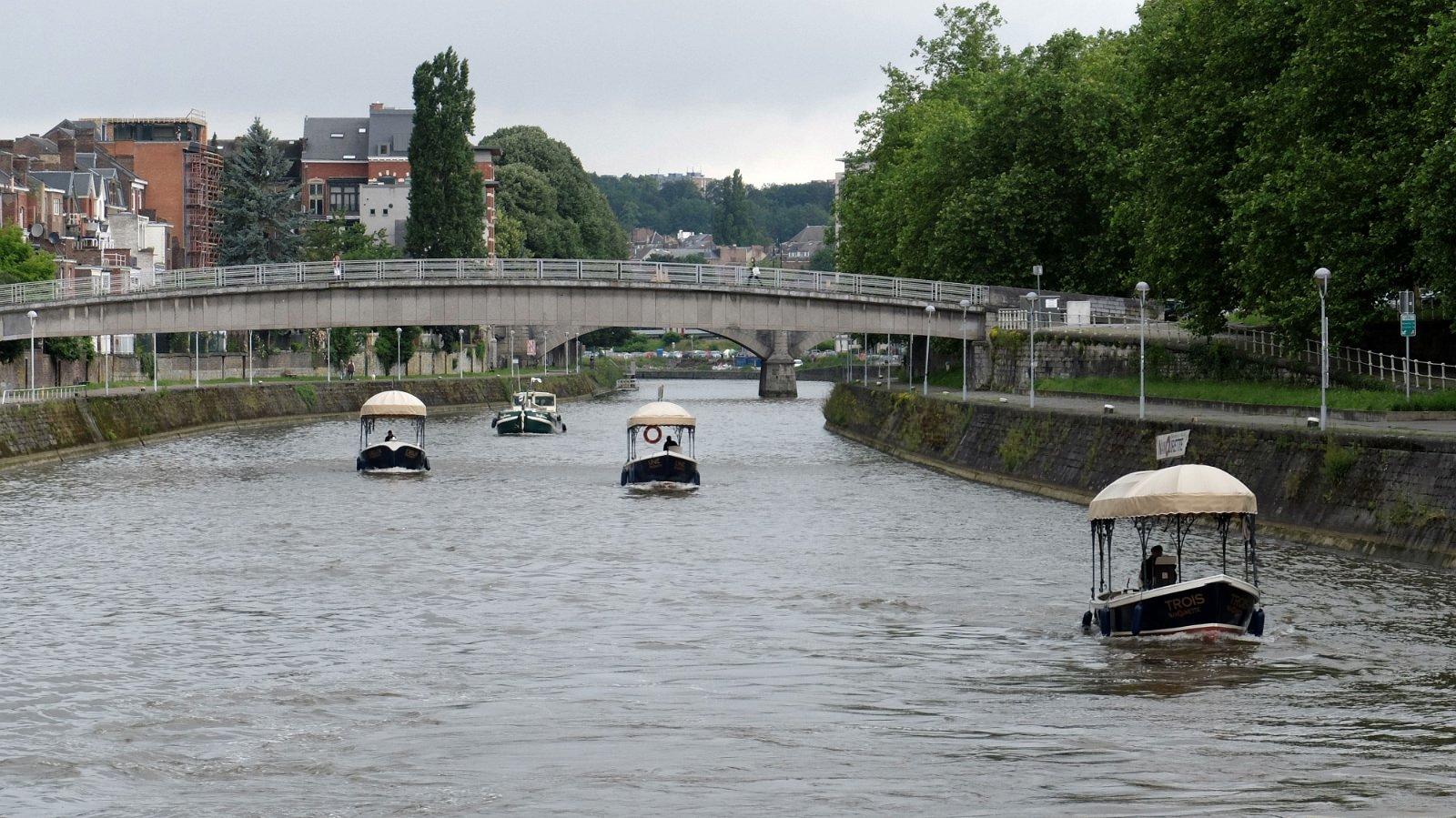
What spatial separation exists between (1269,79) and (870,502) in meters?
20.1

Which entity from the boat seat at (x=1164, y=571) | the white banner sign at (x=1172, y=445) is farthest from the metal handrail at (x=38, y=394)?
the boat seat at (x=1164, y=571)

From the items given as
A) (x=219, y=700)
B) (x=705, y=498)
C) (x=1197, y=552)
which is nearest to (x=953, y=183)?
(x=705, y=498)

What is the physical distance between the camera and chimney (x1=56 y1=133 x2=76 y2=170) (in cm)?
15188

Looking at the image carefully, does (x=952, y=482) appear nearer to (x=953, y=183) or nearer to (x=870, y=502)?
(x=870, y=502)

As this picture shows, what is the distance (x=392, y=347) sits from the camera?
141500 millimetres

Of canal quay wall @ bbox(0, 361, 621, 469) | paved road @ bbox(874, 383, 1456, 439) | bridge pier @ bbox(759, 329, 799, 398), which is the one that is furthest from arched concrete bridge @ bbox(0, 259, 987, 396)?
bridge pier @ bbox(759, 329, 799, 398)

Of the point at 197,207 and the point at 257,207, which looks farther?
the point at 197,207

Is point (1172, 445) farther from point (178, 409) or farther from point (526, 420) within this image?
point (526, 420)

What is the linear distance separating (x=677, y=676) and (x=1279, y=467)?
21975mm

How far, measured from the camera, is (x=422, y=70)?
136m

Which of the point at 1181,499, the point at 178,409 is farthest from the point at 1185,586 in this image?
the point at 178,409

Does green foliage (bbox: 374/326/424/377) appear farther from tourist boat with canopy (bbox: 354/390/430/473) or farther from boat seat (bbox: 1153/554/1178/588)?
boat seat (bbox: 1153/554/1178/588)

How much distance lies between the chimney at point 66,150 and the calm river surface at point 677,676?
103 metres

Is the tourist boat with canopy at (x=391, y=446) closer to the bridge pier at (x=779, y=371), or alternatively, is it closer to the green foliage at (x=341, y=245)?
the green foliage at (x=341, y=245)
